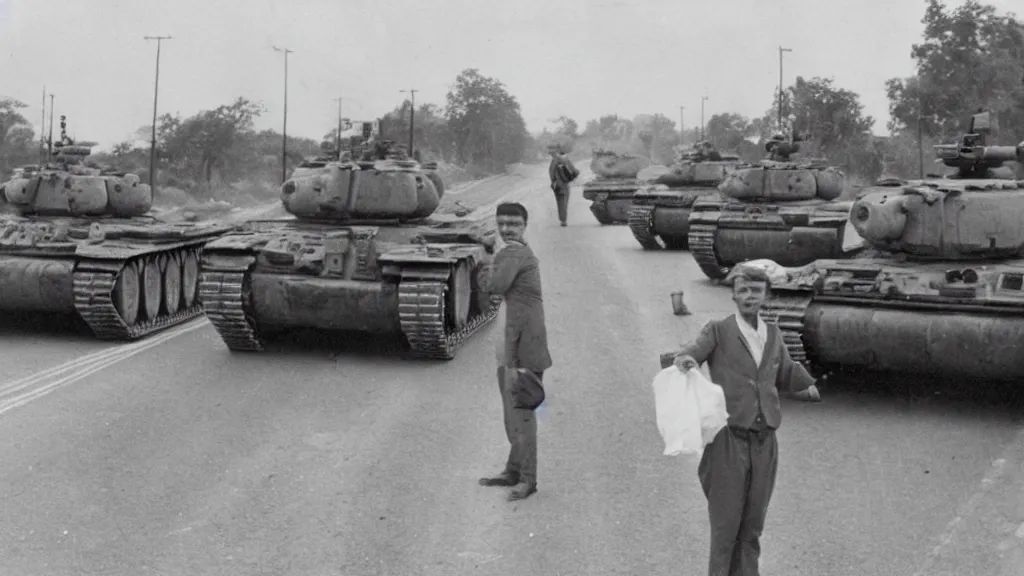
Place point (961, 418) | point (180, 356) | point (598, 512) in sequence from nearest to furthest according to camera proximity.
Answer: point (598, 512), point (961, 418), point (180, 356)

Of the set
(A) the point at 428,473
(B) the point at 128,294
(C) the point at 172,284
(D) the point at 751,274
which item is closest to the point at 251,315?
(B) the point at 128,294

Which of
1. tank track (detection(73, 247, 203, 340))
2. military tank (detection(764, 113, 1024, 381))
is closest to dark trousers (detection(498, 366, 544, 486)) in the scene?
military tank (detection(764, 113, 1024, 381))

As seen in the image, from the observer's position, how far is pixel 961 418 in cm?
1011

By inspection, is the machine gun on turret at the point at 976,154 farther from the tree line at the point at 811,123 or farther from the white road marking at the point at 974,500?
the tree line at the point at 811,123

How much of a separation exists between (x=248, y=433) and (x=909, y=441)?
17.8 feet

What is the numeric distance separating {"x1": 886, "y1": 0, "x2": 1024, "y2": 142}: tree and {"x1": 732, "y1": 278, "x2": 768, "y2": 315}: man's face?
31.6 metres

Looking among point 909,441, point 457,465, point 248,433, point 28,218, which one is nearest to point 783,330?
point 909,441

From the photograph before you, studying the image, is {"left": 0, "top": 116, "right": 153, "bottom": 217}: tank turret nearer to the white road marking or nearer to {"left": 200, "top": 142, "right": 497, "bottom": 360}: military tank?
{"left": 200, "top": 142, "right": 497, "bottom": 360}: military tank

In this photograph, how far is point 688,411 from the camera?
5.55 meters

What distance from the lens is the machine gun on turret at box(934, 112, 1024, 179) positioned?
38.0ft

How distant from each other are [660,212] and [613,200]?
5.60 metres

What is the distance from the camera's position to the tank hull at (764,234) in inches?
681

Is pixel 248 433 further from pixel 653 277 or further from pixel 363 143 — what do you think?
pixel 653 277

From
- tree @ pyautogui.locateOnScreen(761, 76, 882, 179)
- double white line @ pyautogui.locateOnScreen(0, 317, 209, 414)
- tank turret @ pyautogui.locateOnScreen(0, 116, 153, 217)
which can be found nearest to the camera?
double white line @ pyautogui.locateOnScreen(0, 317, 209, 414)
